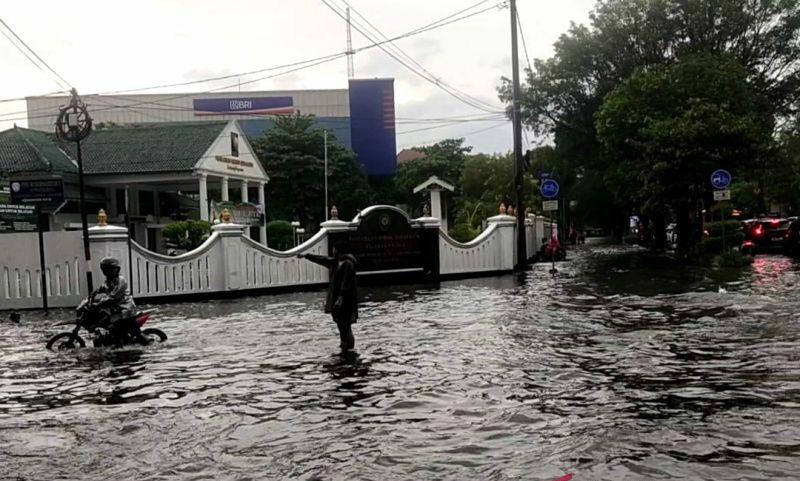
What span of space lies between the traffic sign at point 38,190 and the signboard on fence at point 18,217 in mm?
726

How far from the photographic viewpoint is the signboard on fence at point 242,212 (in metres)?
37.8

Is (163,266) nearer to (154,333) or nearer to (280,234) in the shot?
(154,333)

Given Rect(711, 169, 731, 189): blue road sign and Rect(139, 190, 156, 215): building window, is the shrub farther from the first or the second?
Rect(139, 190, 156, 215): building window

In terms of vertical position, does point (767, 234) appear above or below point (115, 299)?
below

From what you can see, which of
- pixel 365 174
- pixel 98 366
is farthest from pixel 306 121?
pixel 98 366

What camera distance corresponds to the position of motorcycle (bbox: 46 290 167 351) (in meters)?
9.86

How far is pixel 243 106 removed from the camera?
92.2m

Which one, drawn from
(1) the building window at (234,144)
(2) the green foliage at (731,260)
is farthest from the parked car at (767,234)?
(1) the building window at (234,144)

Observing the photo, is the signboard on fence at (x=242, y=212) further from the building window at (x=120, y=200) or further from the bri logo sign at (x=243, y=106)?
the bri logo sign at (x=243, y=106)

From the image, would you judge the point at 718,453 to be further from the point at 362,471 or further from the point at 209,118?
the point at 209,118

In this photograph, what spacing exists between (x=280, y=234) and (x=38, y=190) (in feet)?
89.4

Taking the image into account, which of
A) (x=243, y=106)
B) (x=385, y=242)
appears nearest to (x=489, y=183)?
(x=385, y=242)

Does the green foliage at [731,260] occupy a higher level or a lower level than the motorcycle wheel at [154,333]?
lower

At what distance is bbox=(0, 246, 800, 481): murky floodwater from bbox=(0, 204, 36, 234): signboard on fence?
3758 millimetres
